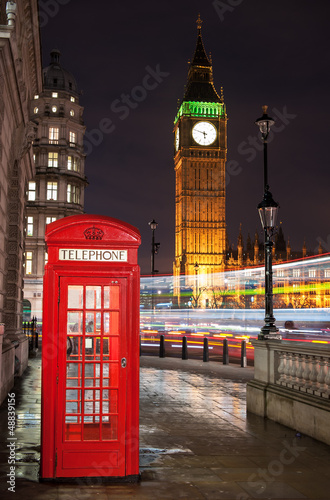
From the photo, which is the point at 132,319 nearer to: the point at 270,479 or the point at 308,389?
the point at 270,479

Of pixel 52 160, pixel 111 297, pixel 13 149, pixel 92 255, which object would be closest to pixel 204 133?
pixel 52 160

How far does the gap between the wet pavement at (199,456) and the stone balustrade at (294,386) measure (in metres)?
0.23

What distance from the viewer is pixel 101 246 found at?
6148 mm

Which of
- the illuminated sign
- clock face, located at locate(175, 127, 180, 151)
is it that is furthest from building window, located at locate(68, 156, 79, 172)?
clock face, located at locate(175, 127, 180, 151)

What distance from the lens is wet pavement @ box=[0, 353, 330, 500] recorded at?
18.7 feet

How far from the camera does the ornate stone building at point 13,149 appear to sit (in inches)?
387

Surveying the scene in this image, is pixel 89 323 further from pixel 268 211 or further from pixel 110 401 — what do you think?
pixel 268 211

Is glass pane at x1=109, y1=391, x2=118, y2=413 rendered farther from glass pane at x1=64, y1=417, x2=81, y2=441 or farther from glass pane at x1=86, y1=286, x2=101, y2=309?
glass pane at x1=86, y1=286, x2=101, y2=309

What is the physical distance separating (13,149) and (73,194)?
46.5m

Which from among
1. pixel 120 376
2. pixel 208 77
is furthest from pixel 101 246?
pixel 208 77

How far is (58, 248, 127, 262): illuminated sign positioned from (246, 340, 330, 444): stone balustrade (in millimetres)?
3573

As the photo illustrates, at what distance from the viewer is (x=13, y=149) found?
1273 cm

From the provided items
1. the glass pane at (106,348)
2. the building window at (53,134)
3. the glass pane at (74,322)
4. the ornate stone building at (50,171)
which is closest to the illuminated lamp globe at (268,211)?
the glass pane at (106,348)

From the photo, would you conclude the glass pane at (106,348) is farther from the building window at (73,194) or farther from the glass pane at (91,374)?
the building window at (73,194)
